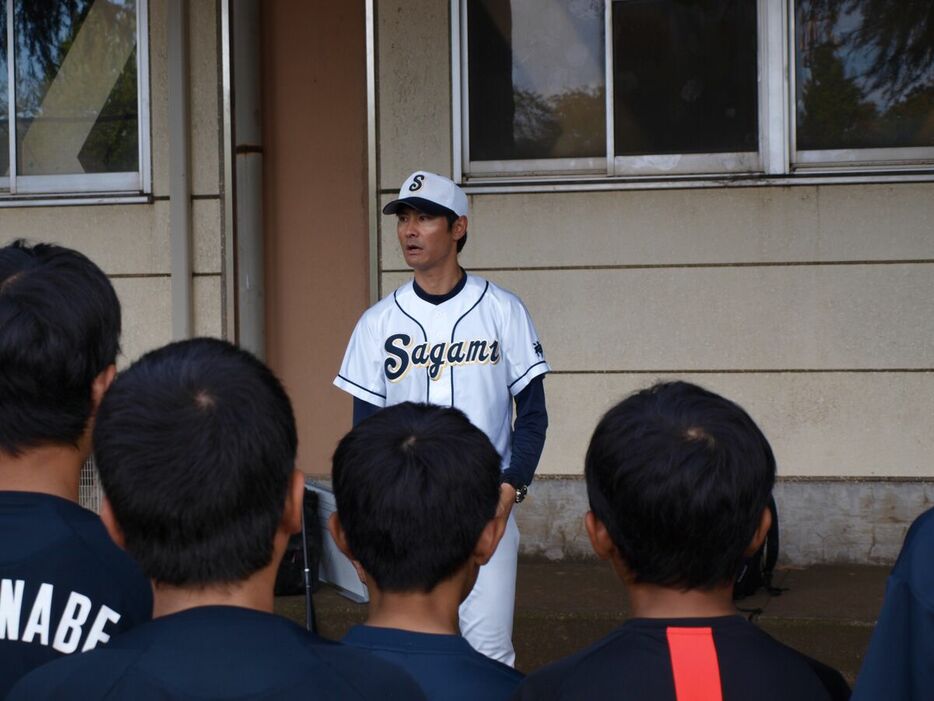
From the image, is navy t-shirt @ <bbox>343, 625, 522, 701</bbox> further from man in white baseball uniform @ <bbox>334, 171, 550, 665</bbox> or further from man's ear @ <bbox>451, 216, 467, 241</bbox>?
man's ear @ <bbox>451, 216, 467, 241</bbox>

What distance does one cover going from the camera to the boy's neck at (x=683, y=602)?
1.99 meters

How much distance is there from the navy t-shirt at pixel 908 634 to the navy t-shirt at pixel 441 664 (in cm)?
58

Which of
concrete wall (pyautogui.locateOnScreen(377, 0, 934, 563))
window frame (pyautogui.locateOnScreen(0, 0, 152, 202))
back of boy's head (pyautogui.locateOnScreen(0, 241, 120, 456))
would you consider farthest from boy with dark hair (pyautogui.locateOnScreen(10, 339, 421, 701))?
window frame (pyautogui.locateOnScreen(0, 0, 152, 202))

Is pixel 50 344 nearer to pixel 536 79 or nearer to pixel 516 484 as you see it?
pixel 516 484

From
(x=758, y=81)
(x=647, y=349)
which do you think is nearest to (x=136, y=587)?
(x=647, y=349)

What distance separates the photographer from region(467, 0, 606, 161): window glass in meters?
6.71

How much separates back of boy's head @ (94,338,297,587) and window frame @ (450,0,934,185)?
16.7 feet

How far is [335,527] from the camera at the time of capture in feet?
7.48

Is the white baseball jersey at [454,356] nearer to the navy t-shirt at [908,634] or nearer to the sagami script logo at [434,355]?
the sagami script logo at [434,355]

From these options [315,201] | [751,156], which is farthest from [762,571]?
[315,201]

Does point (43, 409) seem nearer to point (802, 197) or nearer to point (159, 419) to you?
point (159, 419)

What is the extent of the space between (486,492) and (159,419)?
77 cm

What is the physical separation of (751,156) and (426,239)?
283cm

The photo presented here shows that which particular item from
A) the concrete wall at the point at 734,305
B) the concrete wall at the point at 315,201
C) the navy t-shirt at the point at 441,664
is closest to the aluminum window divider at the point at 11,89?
the concrete wall at the point at 315,201
